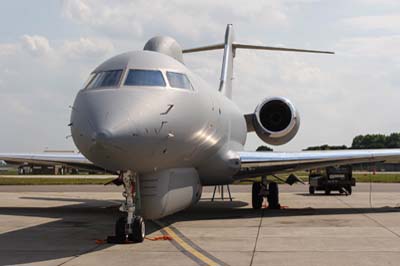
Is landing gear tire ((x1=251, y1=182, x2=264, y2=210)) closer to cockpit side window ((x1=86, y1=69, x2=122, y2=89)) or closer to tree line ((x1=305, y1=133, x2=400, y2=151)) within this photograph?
cockpit side window ((x1=86, y1=69, x2=122, y2=89))

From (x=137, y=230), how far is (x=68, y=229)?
336 centimetres

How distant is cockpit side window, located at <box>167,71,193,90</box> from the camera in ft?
37.2

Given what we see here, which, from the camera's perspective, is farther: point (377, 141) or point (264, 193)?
point (377, 141)

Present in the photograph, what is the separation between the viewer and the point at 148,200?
1083 cm

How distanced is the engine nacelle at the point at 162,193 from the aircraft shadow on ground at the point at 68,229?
1.02 m

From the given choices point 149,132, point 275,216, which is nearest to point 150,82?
point 149,132

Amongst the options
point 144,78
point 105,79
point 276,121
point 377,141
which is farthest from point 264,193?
point 377,141

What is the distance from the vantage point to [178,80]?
11672 millimetres

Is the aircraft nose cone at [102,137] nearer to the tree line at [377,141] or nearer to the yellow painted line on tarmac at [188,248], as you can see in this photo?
the yellow painted line on tarmac at [188,248]

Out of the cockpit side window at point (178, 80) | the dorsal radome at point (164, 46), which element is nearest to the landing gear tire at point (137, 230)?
the cockpit side window at point (178, 80)

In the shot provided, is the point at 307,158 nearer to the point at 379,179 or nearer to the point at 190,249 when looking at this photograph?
the point at 190,249

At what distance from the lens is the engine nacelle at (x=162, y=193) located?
10.8 meters

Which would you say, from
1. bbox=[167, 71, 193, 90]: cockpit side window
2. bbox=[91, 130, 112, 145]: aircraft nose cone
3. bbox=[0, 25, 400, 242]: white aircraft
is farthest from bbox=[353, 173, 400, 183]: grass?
bbox=[91, 130, 112, 145]: aircraft nose cone

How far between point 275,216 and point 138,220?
6.56 m
